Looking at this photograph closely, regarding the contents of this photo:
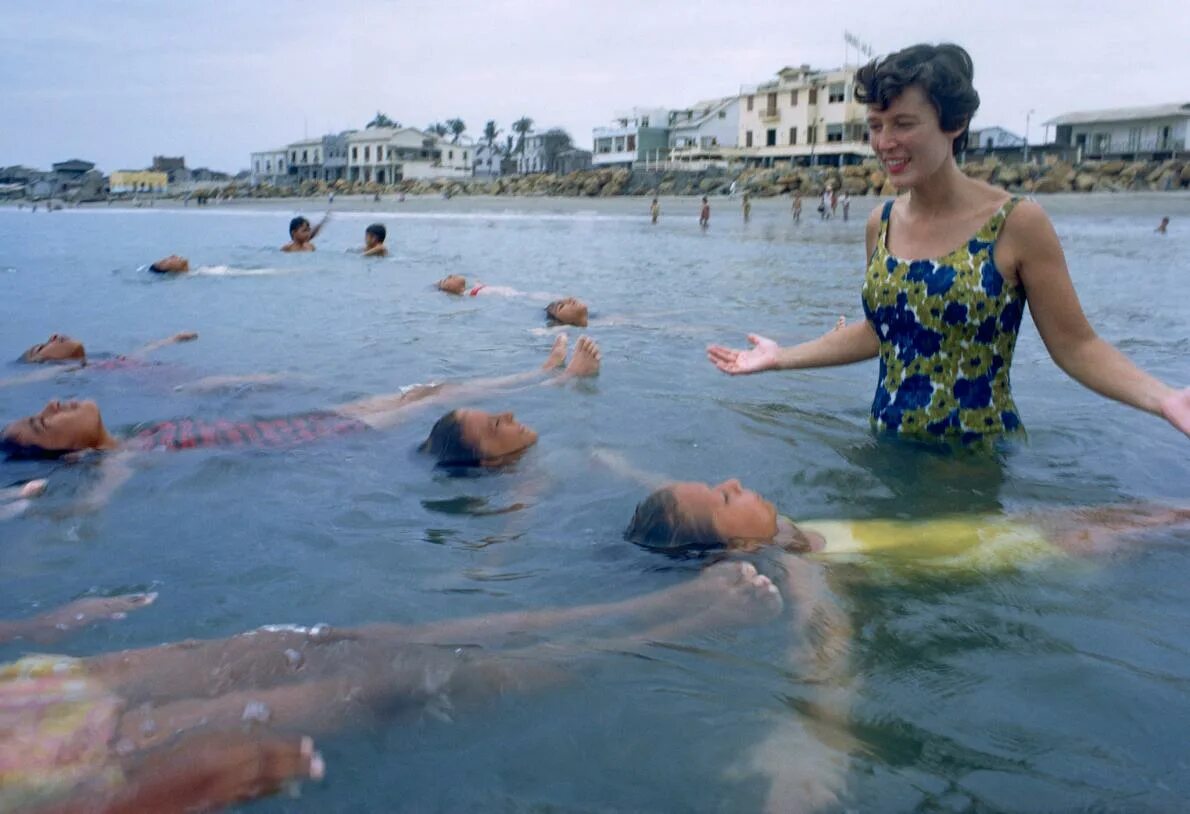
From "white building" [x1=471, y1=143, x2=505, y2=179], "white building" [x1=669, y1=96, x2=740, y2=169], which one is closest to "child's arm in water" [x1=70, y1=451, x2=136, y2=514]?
"white building" [x1=669, y1=96, x2=740, y2=169]

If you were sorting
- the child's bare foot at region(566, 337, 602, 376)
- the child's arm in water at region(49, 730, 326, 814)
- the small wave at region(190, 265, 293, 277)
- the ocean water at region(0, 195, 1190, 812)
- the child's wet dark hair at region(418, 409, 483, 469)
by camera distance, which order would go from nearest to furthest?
the child's arm in water at region(49, 730, 326, 814), the ocean water at region(0, 195, 1190, 812), the child's wet dark hair at region(418, 409, 483, 469), the child's bare foot at region(566, 337, 602, 376), the small wave at region(190, 265, 293, 277)

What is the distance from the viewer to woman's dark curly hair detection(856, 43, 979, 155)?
11.6 feet

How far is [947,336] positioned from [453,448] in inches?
97.1

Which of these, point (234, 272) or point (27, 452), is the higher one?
point (234, 272)

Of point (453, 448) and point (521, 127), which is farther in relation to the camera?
point (521, 127)

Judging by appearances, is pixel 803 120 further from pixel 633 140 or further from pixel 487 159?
pixel 487 159

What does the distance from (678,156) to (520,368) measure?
66233mm

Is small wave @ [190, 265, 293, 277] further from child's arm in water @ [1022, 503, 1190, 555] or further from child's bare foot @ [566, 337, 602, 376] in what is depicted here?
child's arm in water @ [1022, 503, 1190, 555]

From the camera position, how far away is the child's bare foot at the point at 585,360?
698 cm

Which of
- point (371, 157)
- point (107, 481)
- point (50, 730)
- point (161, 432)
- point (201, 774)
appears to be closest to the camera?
point (201, 774)

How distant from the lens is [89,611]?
3209 mm

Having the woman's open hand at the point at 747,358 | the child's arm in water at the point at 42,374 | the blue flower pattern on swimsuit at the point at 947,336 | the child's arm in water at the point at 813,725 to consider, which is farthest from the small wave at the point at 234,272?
the child's arm in water at the point at 813,725

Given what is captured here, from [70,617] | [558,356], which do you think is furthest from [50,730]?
[558,356]

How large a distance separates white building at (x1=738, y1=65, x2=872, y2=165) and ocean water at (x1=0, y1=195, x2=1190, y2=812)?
56.0 m
